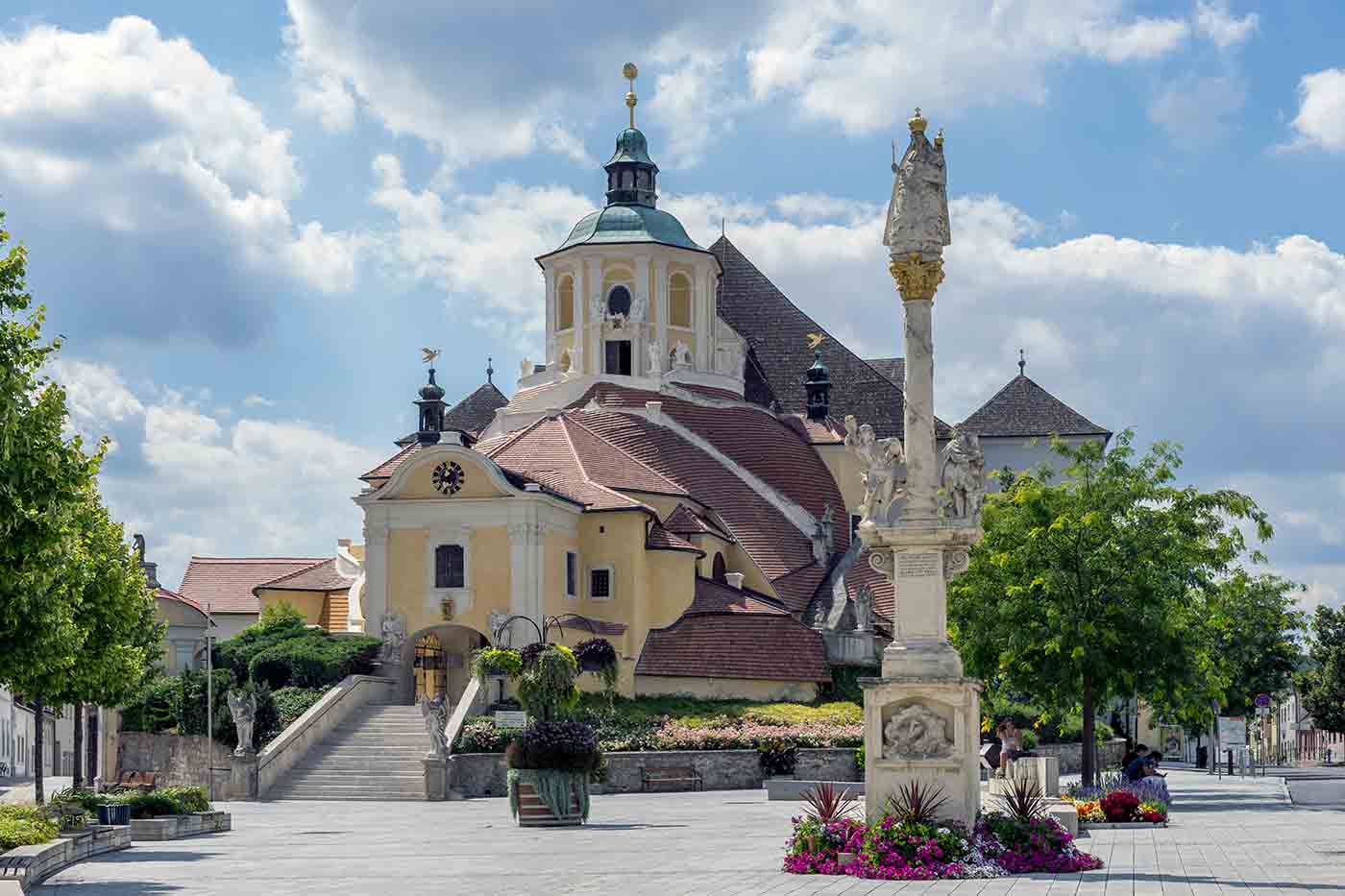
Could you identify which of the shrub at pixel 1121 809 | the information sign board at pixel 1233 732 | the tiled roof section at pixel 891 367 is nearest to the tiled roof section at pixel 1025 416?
the tiled roof section at pixel 891 367

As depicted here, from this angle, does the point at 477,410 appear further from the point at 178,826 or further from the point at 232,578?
the point at 178,826

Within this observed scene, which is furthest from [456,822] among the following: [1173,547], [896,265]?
[896,265]

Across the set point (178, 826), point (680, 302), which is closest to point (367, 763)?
point (178, 826)

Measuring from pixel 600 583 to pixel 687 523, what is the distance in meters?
3.95

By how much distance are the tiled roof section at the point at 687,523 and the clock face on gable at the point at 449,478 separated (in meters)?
7.87

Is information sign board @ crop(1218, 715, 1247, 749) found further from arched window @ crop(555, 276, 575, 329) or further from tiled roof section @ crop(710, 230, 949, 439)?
tiled roof section @ crop(710, 230, 949, 439)

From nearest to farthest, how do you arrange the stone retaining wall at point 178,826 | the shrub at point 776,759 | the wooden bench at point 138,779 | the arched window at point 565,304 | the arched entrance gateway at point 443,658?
the stone retaining wall at point 178,826, the wooden bench at point 138,779, the shrub at point 776,759, the arched entrance gateway at point 443,658, the arched window at point 565,304

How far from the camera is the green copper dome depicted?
77.2 meters

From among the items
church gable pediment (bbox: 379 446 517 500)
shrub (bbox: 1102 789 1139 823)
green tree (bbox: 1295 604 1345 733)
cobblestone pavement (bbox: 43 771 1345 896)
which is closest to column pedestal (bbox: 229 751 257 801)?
cobblestone pavement (bbox: 43 771 1345 896)

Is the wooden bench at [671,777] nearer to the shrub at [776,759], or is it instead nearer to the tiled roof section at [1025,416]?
the shrub at [776,759]

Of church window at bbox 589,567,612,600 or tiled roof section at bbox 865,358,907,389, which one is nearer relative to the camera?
church window at bbox 589,567,612,600

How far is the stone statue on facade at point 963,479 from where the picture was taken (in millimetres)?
24234

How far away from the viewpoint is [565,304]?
79.5 metres

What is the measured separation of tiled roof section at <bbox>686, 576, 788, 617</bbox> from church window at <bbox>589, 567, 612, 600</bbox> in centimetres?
277
